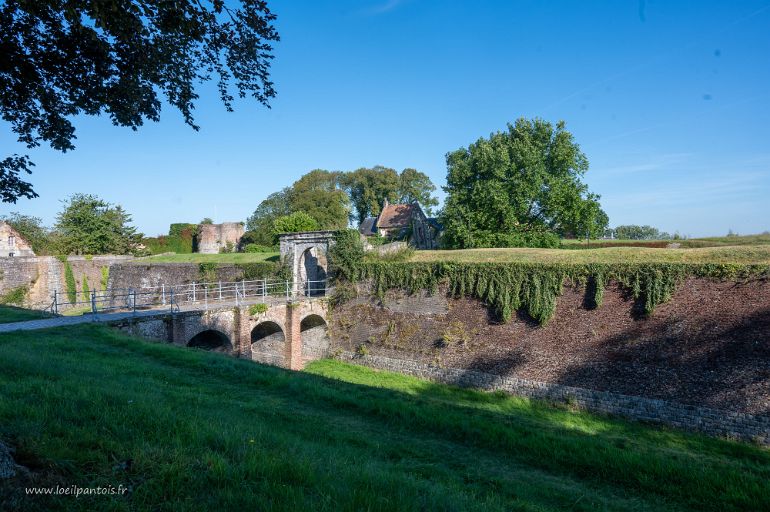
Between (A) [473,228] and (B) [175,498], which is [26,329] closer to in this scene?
(B) [175,498]

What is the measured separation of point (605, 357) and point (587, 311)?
1753 mm

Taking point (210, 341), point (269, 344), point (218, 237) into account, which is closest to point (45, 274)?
point (218, 237)

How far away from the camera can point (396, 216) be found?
4394 cm

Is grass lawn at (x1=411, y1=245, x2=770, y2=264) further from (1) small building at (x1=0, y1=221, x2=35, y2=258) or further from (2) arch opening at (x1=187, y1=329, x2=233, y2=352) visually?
(1) small building at (x1=0, y1=221, x2=35, y2=258)

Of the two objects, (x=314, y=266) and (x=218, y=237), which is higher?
(x=218, y=237)

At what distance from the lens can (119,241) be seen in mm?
35375

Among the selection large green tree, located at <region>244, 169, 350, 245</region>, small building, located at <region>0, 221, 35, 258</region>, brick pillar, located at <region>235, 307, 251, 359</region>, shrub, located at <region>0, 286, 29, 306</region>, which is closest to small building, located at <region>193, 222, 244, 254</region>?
large green tree, located at <region>244, 169, 350, 245</region>

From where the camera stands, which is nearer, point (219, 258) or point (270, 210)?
point (219, 258)

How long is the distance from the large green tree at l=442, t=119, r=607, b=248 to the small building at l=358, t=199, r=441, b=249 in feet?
22.7

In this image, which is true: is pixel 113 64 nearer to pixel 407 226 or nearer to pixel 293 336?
pixel 293 336

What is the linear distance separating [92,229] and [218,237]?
941 centimetres

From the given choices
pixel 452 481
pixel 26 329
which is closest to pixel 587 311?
pixel 452 481

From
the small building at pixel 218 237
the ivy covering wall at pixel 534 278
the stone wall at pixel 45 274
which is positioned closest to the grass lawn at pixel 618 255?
the ivy covering wall at pixel 534 278

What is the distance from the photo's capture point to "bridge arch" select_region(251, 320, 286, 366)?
2123 centimetres
